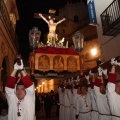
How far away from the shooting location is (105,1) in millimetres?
10695

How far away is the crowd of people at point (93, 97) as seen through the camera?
15.8 ft

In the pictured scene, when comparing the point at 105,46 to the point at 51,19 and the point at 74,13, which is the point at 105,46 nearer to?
the point at 51,19

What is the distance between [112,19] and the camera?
9.36 m

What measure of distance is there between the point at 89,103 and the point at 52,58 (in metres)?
2.37

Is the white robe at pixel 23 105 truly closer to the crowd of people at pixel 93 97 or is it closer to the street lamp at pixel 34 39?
the crowd of people at pixel 93 97

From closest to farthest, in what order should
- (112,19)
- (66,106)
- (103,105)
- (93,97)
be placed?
(103,105), (93,97), (112,19), (66,106)

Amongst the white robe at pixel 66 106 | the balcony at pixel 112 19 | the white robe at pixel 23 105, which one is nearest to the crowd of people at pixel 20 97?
the white robe at pixel 23 105

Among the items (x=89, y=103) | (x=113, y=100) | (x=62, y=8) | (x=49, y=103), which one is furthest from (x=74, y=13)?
(x=113, y=100)

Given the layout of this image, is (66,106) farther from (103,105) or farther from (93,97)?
(103,105)

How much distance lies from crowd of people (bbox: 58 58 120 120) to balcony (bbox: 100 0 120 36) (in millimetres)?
2298

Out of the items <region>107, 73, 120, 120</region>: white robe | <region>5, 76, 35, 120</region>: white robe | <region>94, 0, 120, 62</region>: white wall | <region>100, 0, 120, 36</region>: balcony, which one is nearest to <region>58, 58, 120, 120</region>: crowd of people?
<region>107, 73, 120, 120</region>: white robe

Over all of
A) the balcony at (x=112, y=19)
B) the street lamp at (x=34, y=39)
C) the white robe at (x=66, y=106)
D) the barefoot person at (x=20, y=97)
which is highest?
the balcony at (x=112, y=19)

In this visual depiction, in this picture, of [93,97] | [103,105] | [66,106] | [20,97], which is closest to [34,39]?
[93,97]

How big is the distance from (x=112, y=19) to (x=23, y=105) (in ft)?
22.2
